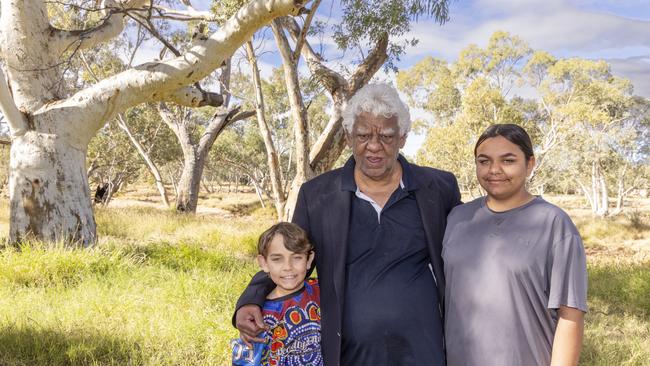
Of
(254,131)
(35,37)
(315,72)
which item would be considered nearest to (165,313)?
(35,37)

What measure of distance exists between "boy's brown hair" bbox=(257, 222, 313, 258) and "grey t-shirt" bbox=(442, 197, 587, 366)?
0.66 metres

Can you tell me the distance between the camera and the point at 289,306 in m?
2.27

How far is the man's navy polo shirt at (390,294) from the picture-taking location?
218 cm

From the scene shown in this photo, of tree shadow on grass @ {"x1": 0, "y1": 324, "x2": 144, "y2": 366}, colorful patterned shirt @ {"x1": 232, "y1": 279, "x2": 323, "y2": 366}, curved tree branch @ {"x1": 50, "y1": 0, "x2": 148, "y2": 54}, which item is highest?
curved tree branch @ {"x1": 50, "y1": 0, "x2": 148, "y2": 54}

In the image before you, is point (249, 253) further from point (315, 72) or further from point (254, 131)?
point (254, 131)

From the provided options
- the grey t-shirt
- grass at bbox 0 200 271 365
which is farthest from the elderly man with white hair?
grass at bbox 0 200 271 365

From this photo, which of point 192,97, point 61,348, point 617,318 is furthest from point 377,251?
point 192,97

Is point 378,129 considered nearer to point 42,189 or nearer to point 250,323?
point 250,323

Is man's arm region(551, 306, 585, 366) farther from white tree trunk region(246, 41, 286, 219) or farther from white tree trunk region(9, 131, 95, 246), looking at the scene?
white tree trunk region(246, 41, 286, 219)

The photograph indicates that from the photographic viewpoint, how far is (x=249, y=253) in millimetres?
9359

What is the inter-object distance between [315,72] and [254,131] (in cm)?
2603

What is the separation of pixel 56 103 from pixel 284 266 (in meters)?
5.87

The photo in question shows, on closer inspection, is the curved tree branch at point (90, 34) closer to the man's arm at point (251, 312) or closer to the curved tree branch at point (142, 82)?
the curved tree branch at point (142, 82)

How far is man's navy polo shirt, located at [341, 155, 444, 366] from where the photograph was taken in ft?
7.14
